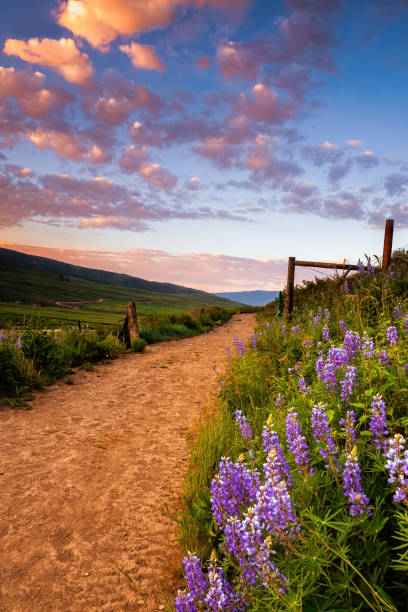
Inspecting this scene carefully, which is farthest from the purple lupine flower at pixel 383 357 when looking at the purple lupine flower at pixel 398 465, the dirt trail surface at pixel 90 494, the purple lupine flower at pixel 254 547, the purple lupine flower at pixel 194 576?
the dirt trail surface at pixel 90 494

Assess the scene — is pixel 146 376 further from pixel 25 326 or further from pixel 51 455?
pixel 51 455

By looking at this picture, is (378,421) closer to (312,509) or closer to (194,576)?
(312,509)

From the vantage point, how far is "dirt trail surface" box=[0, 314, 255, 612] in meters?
2.98

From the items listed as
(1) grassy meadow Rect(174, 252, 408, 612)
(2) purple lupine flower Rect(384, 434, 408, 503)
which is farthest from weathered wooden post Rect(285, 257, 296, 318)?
(2) purple lupine flower Rect(384, 434, 408, 503)

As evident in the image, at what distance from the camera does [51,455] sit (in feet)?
17.0

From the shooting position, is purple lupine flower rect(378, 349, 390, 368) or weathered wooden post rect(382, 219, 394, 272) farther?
weathered wooden post rect(382, 219, 394, 272)

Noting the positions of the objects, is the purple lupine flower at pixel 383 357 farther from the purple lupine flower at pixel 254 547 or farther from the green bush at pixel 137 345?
the green bush at pixel 137 345

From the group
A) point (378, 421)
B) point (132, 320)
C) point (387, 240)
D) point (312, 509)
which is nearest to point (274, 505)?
point (312, 509)

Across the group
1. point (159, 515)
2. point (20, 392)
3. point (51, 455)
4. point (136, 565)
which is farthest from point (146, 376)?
point (136, 565)

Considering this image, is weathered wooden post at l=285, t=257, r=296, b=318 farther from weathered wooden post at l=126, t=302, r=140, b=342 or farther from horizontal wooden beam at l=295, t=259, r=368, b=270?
weathered wooden post at l=126, t=302, r=140, b=342

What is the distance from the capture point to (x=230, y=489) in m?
2.28

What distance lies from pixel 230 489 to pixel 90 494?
2.76 metres

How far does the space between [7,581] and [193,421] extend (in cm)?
412

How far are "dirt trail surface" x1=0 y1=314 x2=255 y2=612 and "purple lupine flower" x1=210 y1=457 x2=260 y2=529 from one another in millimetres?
1349
